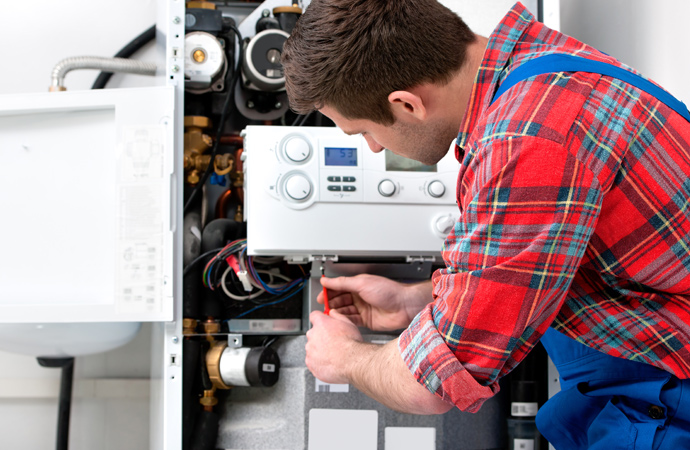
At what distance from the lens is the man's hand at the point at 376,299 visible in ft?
3.54

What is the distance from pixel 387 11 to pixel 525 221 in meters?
0.30

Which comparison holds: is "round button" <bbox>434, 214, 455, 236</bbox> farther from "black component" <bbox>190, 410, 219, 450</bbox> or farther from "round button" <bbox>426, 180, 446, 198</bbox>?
"black component" <bbox>190, 410, 219, 450</bbox>

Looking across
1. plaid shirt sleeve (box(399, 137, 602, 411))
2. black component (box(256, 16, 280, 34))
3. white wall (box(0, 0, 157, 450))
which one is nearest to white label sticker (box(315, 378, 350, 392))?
plaid shirt sleeve (box(399, 137, 602, 411))

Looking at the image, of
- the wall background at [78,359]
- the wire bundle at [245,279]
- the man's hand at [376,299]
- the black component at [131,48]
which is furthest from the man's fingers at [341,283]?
the black component at [131,48]

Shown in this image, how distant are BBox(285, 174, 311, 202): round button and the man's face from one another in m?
0.23

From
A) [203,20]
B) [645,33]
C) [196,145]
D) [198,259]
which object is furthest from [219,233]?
[645,33]

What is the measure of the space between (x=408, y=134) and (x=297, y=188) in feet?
0.97

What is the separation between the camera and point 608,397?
841mm

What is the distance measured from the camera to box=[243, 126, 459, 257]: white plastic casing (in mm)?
1057

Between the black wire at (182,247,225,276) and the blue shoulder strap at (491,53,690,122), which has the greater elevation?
the blue shoulder strap at (491,53,690,122)

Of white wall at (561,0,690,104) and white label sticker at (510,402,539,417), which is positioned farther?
white label sticker at (510,402,539,417)

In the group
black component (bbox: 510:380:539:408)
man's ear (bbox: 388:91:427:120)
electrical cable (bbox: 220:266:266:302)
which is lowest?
black component (bbox: 510:380:539:408)

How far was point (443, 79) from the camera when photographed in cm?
73

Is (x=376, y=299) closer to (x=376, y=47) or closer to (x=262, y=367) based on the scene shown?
(x=262, y=367)
